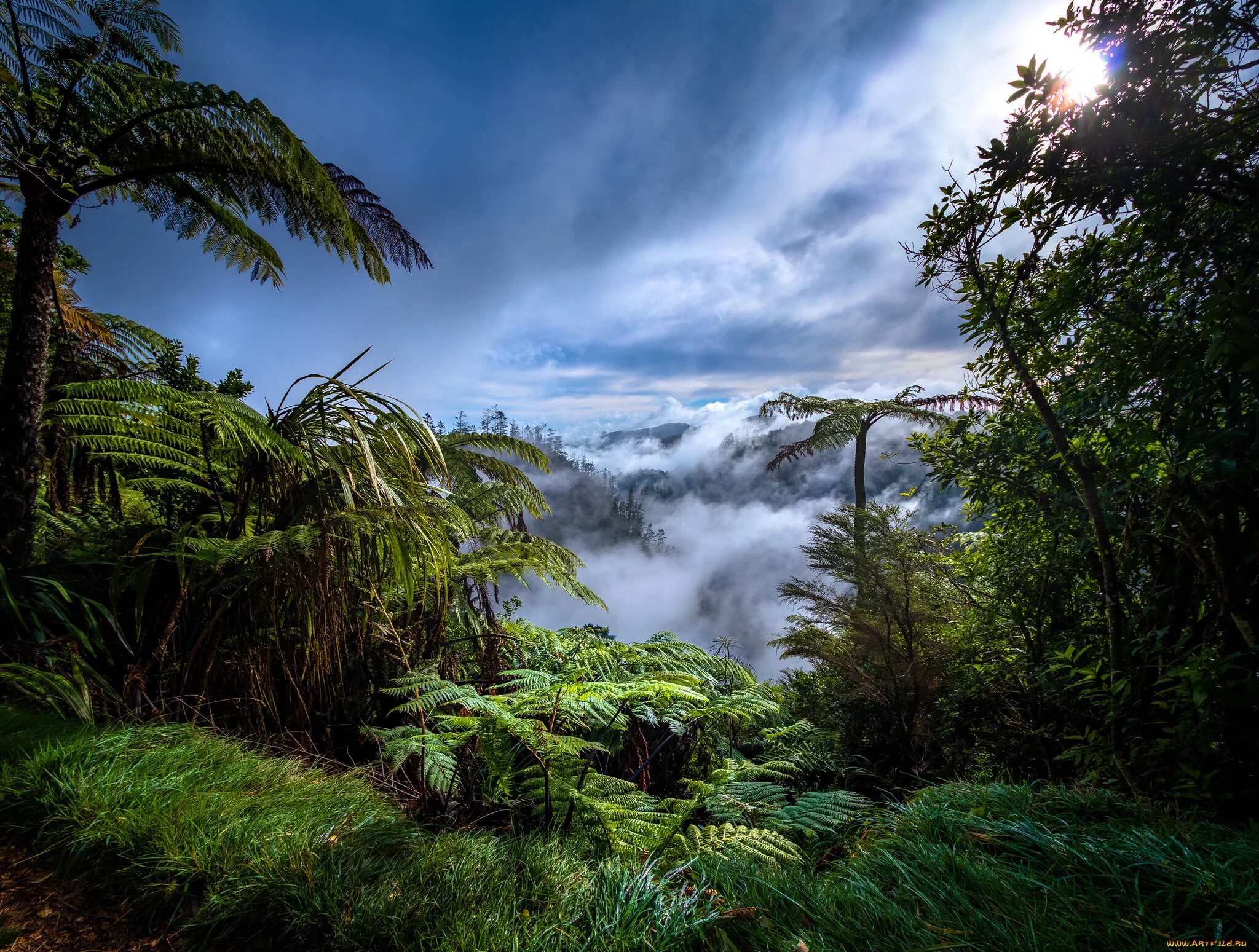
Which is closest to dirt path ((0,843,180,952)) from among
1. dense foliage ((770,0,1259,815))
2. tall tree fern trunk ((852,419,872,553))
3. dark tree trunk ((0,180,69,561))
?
dark tree trunk ((0,180,69,561))

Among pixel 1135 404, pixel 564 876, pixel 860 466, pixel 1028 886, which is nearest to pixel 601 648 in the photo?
pixel 564 876

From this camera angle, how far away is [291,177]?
3.14 meters

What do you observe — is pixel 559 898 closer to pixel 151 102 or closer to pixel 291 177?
pixel 291 177

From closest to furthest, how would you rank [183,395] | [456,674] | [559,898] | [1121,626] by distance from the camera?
[559,898] < [1121,626] < [183,395] < [456,674]

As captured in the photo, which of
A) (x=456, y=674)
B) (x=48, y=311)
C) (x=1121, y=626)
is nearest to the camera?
(x=1121, y=626)

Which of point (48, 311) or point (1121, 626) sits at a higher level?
point (48, 311)

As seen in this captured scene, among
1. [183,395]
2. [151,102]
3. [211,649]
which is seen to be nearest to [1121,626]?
[211,649]

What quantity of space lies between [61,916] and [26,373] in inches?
99.2

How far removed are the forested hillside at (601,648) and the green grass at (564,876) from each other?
0.04 feet

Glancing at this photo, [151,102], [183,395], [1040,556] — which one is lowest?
[1040,556]

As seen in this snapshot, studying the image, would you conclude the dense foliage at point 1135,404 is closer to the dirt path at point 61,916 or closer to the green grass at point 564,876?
the green grass at point 564,876

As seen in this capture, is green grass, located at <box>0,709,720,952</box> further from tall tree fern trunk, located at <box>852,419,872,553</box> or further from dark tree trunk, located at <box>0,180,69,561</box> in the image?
tall tree fern trunk, located at <box>852,419,872,553</box>

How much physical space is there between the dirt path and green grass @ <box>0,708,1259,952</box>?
0.04 meters

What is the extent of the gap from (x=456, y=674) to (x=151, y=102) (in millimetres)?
3808
